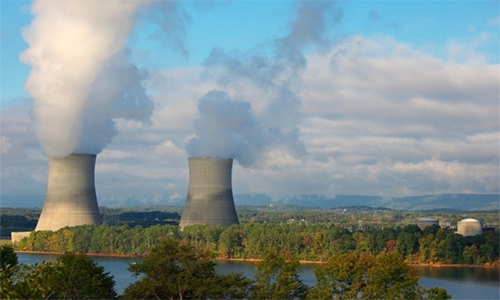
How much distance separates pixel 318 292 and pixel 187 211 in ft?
75.1

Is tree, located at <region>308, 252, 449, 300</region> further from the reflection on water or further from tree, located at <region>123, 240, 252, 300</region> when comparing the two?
the reflection on water

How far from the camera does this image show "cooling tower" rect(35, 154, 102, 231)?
108ft

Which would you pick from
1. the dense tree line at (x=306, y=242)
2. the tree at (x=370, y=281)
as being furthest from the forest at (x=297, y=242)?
the tree at (x=370, y=281)

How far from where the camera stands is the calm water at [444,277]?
2475cm

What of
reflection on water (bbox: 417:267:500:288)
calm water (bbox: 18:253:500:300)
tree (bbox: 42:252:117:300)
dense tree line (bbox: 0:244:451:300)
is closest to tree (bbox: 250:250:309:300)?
dense tree line (bbox: 0:244:451:300)

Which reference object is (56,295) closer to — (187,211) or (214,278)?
(214,278)

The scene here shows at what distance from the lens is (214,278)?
13711 millimetres

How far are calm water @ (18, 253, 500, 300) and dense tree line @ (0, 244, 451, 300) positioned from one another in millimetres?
8954

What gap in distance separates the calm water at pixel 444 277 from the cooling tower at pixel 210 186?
7.99 feet

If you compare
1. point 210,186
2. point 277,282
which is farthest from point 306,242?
point 277,282

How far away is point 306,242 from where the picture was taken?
37.3 metres

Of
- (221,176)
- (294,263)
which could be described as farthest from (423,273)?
(294,263)

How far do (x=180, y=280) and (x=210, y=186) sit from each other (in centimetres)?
1953

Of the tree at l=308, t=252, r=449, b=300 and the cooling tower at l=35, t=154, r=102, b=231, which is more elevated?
the cooling tower at l=35, t=154, r=102, b=231
